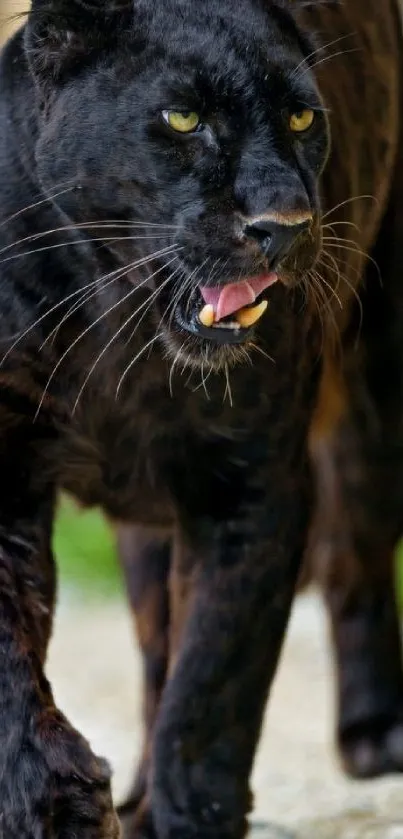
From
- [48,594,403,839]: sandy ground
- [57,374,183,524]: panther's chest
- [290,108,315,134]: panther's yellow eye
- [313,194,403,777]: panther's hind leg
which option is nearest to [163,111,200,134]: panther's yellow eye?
[290,108,315,134]: panther's yellow eye

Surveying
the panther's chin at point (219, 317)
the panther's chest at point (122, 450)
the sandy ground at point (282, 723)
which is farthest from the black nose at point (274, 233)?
the sandy ground at point (282, 723)

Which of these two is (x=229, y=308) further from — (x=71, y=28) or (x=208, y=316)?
(x=71, y=28)

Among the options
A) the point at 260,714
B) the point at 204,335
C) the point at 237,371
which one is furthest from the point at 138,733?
the point at 204,335

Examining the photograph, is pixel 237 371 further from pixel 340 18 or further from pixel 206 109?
pixel 340 18

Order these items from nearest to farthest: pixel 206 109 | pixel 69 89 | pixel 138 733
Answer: pixel 206 109
pixel 69 89
pixel 138 733

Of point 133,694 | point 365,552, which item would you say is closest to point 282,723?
point 133,694

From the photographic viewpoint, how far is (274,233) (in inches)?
101

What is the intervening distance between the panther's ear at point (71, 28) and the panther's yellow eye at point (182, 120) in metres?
0.19

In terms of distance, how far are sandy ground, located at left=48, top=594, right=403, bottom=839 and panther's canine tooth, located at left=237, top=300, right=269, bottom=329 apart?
113 centimetres

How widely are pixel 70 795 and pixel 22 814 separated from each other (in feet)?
0.26

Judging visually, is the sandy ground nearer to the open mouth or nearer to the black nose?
the open mouth

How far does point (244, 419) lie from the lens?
9.93 feet

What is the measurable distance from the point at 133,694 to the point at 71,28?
2730 millimetres

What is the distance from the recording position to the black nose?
8.37 ft
